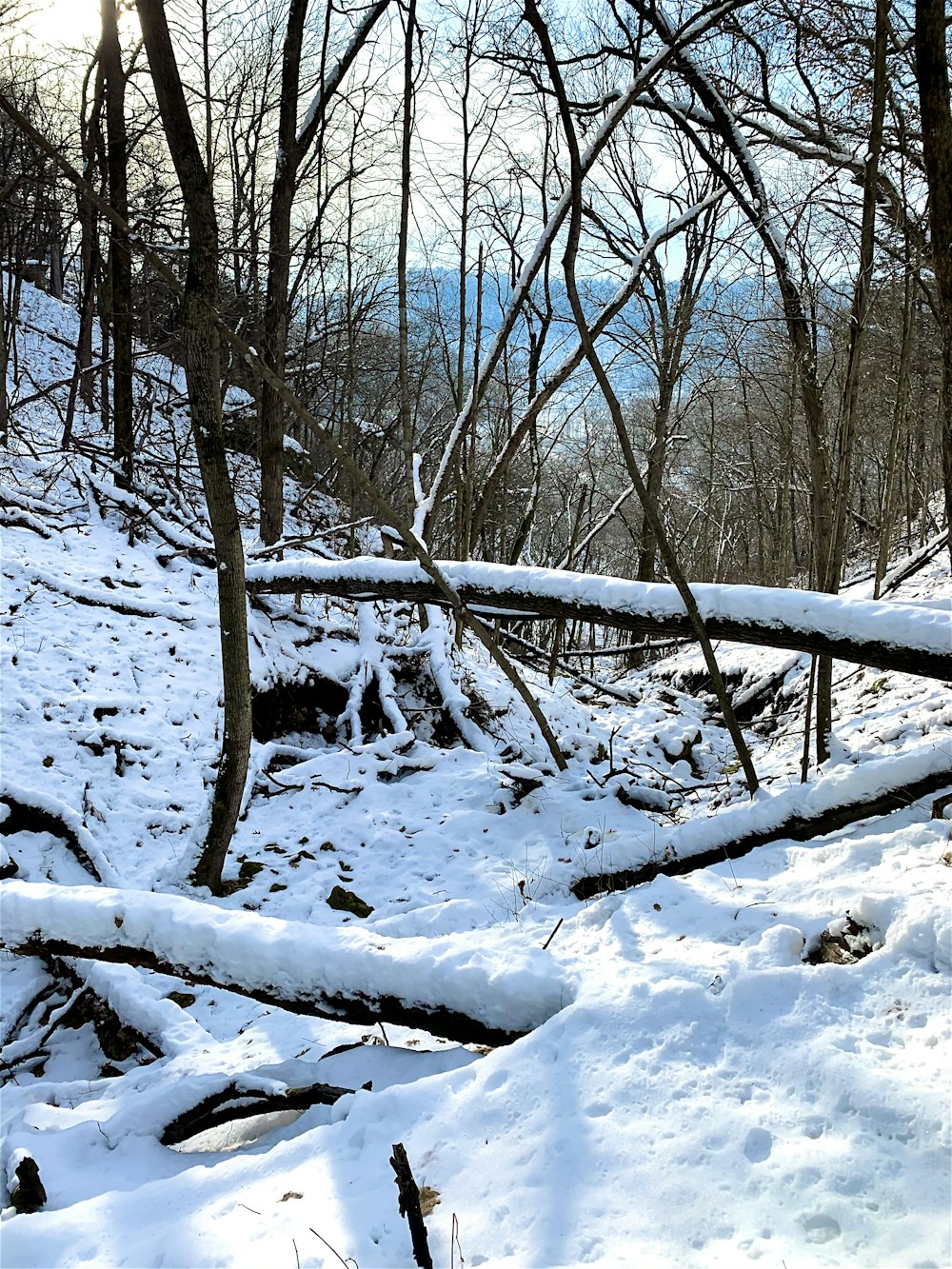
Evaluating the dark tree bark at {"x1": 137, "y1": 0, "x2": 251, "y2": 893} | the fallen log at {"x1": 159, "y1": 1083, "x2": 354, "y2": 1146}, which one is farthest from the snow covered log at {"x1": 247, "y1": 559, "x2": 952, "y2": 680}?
the fallen log at {"x1": 159, "y1": 1083, "x2": 354, "y2": 1146}

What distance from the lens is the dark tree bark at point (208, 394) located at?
3.43m

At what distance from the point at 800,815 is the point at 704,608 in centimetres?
127

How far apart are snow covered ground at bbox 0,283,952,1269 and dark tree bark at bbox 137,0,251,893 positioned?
67 centimetres

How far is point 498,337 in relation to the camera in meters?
6.57

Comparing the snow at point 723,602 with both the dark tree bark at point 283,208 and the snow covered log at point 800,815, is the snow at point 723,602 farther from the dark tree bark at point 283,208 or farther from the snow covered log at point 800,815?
the dark tree bark at point 283,208

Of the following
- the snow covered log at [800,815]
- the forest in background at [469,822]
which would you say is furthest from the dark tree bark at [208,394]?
the snow covered log at [800,815]

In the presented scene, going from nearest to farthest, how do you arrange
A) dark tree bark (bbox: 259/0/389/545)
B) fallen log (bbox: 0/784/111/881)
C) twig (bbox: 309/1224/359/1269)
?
twig (bbox: 309/1224/359/1269) < fallen log (bbox: 0/784/111/881) < dark tree bark (bbox: 259/0/389/545)

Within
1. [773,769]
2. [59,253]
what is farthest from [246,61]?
[59,253]

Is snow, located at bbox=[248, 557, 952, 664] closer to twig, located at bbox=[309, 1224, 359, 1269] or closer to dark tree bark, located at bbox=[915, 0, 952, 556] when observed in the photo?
dark tree bark, located at bbox=[915, 0, 952, 556]

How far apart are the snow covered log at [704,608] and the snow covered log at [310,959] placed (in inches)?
85.7

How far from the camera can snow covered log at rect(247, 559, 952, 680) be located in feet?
12.3

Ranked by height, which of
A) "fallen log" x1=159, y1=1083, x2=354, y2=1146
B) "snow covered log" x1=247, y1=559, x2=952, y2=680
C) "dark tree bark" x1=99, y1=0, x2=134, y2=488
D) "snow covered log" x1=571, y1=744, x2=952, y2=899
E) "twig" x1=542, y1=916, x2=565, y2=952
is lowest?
"fallen log" x1=159, y1=1083, x2=354, y2=1146

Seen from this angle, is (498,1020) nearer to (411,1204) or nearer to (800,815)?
(411,1204)

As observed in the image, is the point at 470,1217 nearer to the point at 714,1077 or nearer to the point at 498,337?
the point at 714,1077
